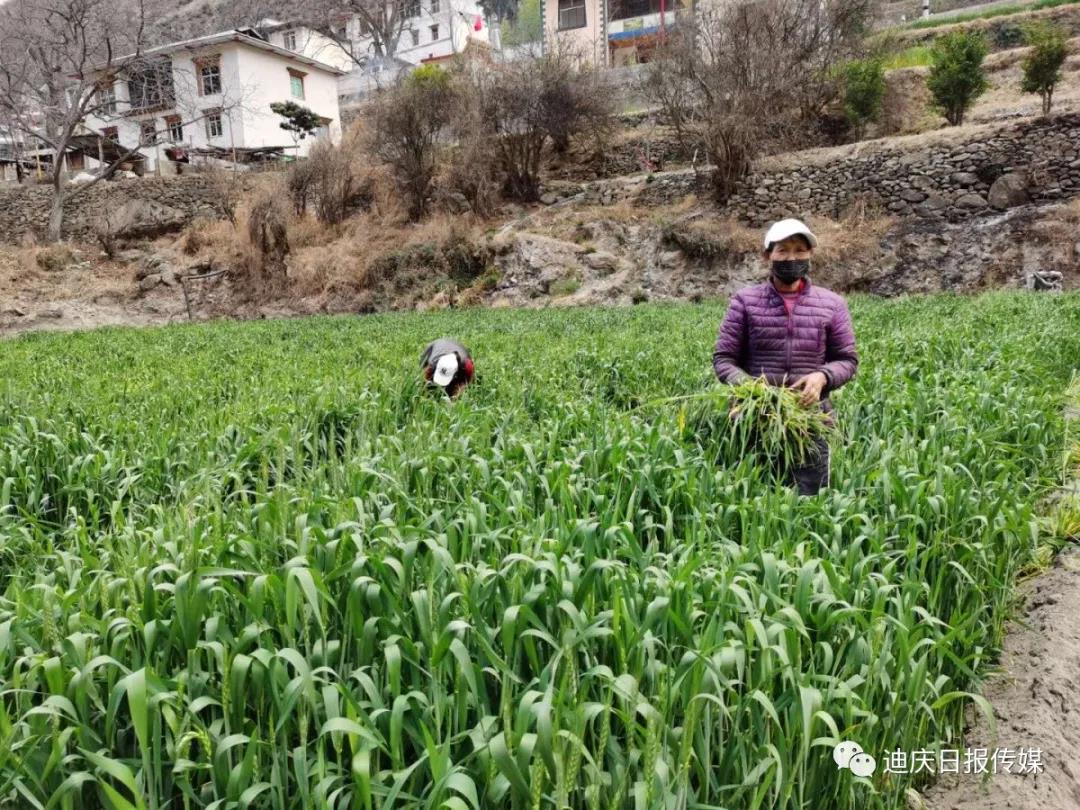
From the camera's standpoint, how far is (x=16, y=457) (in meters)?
4.69

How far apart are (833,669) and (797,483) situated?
183 centimetres

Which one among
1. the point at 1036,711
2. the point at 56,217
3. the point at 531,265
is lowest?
the point at 1036,711

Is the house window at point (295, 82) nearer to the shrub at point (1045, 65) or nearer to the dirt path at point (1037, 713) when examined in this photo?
the shrub at point (1045, 65)

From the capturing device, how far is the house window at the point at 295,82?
134ft

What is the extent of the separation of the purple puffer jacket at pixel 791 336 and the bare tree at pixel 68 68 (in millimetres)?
31001

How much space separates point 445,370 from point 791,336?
3.11 m

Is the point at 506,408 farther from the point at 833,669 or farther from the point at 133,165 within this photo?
the point at 133,165

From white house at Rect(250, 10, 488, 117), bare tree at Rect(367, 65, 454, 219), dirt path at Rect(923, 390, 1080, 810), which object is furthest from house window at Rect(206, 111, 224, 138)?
dirt path at Rect(923, 390, 1080, 810)

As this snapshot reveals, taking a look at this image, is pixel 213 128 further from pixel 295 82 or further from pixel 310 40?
pixel 310 40

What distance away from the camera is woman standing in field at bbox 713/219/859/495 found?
408 cm

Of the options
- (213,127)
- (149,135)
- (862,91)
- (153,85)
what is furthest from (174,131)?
(862,91)

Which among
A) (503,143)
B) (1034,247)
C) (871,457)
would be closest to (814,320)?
(871,457)

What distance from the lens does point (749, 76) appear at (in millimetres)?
23203

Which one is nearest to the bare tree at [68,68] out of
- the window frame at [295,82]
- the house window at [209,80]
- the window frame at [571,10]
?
the house window at [209,80]
